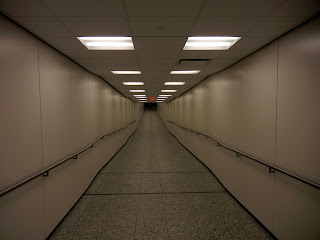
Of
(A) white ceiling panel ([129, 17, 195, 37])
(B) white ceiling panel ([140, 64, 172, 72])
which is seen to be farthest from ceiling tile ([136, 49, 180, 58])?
(B) white ceiling panel ([140, 64, 172, 72])

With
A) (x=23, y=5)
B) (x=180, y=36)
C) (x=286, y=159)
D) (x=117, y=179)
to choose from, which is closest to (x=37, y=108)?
(x=23, y=5)

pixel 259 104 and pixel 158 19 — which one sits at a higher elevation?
pixel 158 19

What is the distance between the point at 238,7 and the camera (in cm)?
180

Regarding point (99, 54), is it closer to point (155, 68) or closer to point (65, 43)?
point (65, 43)

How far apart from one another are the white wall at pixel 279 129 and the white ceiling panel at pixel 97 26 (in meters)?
2.08

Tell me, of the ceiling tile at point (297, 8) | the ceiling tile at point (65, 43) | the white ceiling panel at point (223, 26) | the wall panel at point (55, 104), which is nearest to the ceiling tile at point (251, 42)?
the white ceiling panel at point (223, 26)

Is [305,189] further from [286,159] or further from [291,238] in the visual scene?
[291,238]

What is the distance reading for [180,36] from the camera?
2473 mm

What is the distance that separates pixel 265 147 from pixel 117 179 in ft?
11.9

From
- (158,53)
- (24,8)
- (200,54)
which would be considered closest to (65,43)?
(24,8)

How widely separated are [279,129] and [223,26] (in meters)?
1.54

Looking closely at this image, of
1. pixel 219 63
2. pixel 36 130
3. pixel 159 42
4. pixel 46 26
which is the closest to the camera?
pixel 46 26

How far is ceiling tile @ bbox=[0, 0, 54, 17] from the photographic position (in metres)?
1.66

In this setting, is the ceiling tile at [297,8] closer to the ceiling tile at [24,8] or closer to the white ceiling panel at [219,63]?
the white ceiling panel at [219,63]
